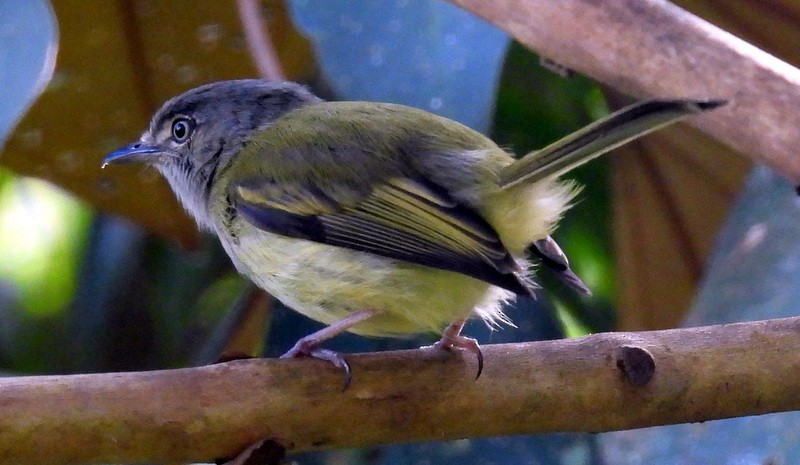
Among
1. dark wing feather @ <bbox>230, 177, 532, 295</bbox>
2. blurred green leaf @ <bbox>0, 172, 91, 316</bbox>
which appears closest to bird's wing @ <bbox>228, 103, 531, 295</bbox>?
dark wing feather @ <bbox>230, 177, 532, 295</bbox>

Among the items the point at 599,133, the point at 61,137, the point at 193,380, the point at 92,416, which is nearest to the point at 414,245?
the point at 599,133

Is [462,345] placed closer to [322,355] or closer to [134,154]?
[322,355]

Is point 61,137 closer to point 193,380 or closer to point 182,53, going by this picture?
point 182,53

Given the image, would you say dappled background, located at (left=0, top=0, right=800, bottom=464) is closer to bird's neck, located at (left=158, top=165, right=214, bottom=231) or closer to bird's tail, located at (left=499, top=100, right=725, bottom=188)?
bird's neck, located at (left=158, top=165, right=214, bottom=231)

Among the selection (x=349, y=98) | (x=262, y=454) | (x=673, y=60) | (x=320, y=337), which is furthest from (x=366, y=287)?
(x=673, y=60)

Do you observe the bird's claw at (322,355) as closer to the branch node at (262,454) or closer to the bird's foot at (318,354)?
the bird's foot at (318,354)

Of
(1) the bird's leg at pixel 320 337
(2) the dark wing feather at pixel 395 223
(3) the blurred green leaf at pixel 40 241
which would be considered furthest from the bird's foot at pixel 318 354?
A: (3) the blurred green leaf at pixel 40 241
